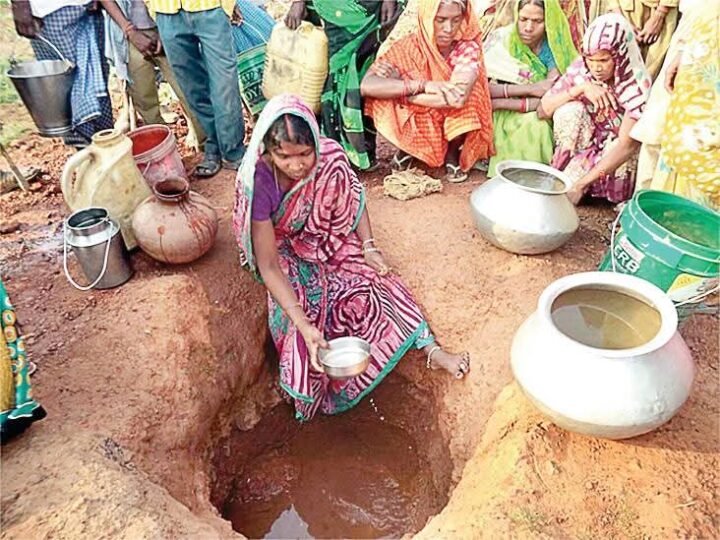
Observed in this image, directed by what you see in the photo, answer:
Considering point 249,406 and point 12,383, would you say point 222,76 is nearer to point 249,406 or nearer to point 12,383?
point 249,406

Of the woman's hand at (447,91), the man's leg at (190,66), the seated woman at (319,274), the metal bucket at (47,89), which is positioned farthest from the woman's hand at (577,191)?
the metal bucket at (47,89)

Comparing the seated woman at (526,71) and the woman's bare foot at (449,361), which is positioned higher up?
the seated woman at (526,71)

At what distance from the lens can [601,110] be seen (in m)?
3.51

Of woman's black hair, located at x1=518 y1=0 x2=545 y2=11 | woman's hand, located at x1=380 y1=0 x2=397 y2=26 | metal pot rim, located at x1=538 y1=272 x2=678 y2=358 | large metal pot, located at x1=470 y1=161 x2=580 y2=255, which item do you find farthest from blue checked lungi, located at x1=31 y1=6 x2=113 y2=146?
metal pot rim, located at x1=538 y1=272 x2=678 y2=358

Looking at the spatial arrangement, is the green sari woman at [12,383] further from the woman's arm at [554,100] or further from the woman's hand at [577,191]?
the woman's arm at [554,100]

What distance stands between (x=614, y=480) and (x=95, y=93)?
11.4 ft

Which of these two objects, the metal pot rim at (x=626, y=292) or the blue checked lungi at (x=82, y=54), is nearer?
the metal pot rim at (x=626, y=292)

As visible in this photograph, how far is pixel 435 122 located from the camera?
3910mm

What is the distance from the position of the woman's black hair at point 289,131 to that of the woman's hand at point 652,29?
2555mm

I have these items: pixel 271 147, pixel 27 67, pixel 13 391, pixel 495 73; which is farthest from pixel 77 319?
pixel 495 73

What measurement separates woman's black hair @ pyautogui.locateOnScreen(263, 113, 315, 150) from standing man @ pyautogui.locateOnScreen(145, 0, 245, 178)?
62.7 inches

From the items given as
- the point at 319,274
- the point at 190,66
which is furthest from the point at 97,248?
the point at 190,66

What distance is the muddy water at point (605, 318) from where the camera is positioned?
83.6 inches

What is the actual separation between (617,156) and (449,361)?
1455 mm
